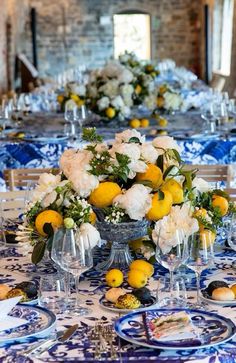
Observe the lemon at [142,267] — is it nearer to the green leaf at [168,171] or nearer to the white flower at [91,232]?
the white flower at [91,232]

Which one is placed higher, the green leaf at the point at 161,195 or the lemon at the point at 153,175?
the lemon at the point at 153,175

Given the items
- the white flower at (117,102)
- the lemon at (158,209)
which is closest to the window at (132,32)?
the white flower at (117,102)

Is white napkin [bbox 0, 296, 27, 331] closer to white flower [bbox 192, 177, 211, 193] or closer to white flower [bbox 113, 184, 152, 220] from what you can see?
white flower [bbox 113, 184, 152, 220]

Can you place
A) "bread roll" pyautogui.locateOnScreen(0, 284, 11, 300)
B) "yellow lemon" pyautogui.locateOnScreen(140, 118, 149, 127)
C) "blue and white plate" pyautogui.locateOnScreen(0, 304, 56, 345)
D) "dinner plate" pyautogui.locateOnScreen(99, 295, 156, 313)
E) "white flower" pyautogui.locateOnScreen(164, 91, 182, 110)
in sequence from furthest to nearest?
"white flower" pyautogui.locateOnScreen(164, 91, 182, 110) → "yellow lemon" pyautogui.locateOnScreen(140, 118, 149, 127) → "bread roll" pyautogui.locateOnScreen(0, 284, 11, 300) → "dinner plate" pyautogui.locateOnScreen(99, 295, 156, 313) → "blue and white plate" pyautogui.locateOnScreen(0, 304, 56, 345)

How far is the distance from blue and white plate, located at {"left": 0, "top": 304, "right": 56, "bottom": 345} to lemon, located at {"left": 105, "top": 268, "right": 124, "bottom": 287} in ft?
1.07

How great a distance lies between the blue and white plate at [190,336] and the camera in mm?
2092

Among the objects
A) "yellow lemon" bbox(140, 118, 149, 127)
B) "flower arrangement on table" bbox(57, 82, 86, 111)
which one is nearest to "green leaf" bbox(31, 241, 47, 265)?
"yellow lemon" bbox(140, 118, 149, 127)

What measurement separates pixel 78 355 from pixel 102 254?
39.7 inches

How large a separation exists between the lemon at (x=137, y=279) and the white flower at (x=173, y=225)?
119 millimetres

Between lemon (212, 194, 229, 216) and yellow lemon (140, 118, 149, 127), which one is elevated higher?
lemon (212, 194, 229, 216)

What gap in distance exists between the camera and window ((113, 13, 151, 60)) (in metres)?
21.0

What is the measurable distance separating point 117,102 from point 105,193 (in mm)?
4072

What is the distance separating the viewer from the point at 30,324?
2293 millimetres

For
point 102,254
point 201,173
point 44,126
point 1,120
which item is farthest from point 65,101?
point 102,254
